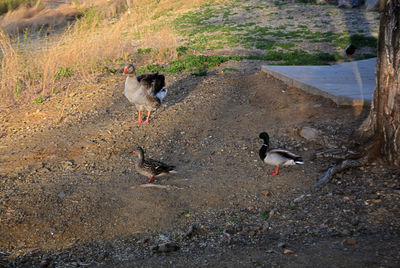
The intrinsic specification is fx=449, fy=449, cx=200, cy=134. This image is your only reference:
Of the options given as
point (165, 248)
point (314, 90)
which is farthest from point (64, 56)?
point (165, 248)

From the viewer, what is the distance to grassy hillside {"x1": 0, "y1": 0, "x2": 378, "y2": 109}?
10.8 meters

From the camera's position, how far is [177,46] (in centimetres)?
1477

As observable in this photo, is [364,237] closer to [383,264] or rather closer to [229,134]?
[383,264]

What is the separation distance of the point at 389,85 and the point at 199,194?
2585mm

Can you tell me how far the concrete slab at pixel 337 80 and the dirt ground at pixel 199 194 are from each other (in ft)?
0.54

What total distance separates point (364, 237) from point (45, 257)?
120 inches

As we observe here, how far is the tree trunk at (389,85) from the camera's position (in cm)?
518

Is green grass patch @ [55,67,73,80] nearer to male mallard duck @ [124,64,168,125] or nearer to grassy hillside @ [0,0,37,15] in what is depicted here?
male mallard duck @ [124,64,168,125]

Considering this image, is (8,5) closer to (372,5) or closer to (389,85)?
(372,5)

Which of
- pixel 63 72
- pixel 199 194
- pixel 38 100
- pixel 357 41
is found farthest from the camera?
pixel 357 41

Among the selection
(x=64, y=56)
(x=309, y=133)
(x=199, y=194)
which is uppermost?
(x=64, y=56)

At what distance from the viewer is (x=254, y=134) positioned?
725 cm

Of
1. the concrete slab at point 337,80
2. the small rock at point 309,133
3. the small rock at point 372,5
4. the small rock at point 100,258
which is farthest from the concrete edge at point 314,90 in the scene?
the small rock at point 372,5

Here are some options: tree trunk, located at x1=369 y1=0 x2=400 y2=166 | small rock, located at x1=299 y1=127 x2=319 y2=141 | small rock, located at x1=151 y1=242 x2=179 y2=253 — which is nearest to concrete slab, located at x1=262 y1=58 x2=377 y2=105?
small rock, located at x1=299 y1=127 x2=319 y2=141
